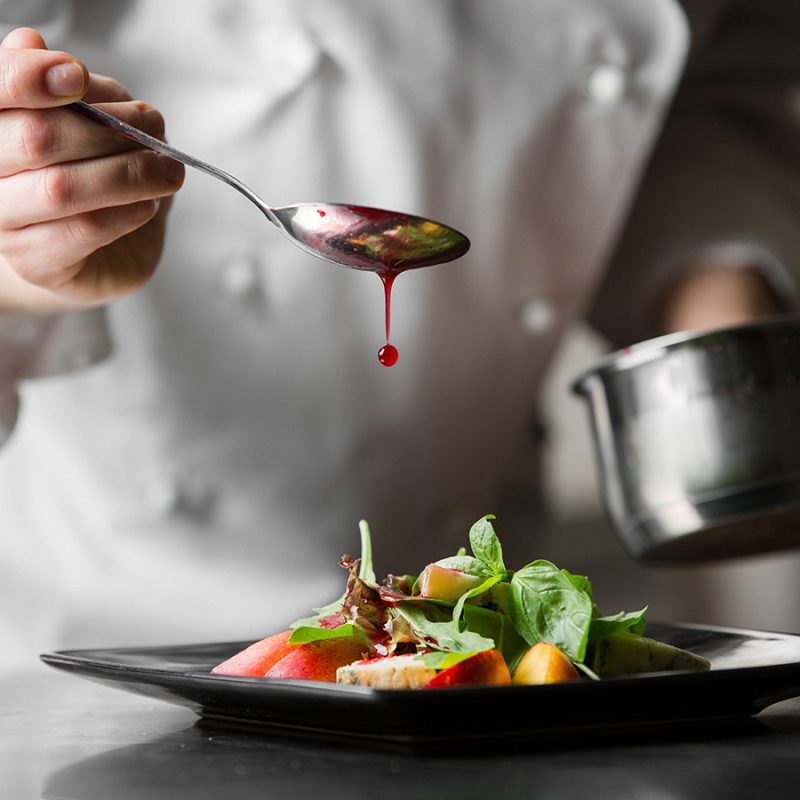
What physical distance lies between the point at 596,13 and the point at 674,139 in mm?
348

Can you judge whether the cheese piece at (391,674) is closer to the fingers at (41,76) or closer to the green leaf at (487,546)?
the green leaf at (487,546)

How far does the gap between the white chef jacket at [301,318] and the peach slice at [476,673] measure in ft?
2.22

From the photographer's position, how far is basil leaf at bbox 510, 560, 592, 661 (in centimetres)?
56

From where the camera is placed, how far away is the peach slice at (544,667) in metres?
0.52

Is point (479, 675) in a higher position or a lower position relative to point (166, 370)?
lower

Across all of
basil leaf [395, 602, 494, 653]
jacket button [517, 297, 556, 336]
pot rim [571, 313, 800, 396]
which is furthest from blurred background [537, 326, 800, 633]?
basil leaf [395, 602, 494, 653]

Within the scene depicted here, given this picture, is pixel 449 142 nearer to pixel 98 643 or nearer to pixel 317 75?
pixel 317 75

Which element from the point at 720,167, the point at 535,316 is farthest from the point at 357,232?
the point at 720,167

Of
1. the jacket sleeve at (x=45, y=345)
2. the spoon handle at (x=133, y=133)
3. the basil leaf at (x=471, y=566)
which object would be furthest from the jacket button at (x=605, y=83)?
the basil leaf at (x=471, y=566)

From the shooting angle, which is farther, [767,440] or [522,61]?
[522,61]

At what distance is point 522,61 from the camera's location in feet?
4.33

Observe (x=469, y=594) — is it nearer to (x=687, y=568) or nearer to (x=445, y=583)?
(x=445, y=583)

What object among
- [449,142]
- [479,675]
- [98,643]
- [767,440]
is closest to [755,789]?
[479,675]

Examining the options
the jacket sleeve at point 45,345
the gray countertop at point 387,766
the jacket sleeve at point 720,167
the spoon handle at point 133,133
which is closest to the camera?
the gray countertop at point 387,766
